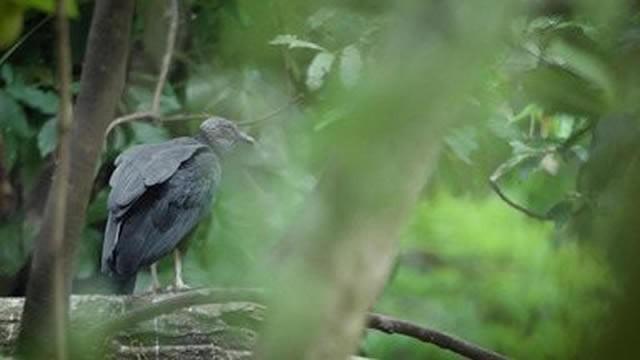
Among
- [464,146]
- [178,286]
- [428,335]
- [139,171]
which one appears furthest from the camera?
[178,286]

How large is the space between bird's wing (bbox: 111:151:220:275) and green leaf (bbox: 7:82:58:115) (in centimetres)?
77

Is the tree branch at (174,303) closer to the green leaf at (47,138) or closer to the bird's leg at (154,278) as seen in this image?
the bird's leg at (154,278)

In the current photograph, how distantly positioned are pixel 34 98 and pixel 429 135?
3.21 m

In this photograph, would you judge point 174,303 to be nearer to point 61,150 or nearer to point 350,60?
point 350,60

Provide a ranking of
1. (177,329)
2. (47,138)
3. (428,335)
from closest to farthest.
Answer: (428,335) < (177,329) < (47,138)

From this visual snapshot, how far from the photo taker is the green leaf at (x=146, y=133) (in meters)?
3.93

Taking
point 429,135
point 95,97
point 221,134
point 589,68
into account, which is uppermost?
point 429,135

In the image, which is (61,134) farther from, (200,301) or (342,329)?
(200,301)

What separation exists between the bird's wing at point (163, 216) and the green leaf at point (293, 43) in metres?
0.47

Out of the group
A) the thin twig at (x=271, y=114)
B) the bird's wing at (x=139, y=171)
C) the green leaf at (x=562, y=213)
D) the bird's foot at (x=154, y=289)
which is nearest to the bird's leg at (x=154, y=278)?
the bird's foot at (x=154, y=289)

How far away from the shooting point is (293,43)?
107 inches

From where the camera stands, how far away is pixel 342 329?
0.89 metres

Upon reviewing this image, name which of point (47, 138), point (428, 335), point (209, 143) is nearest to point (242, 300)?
point (428, 335)

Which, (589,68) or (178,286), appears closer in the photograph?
(589,68)
